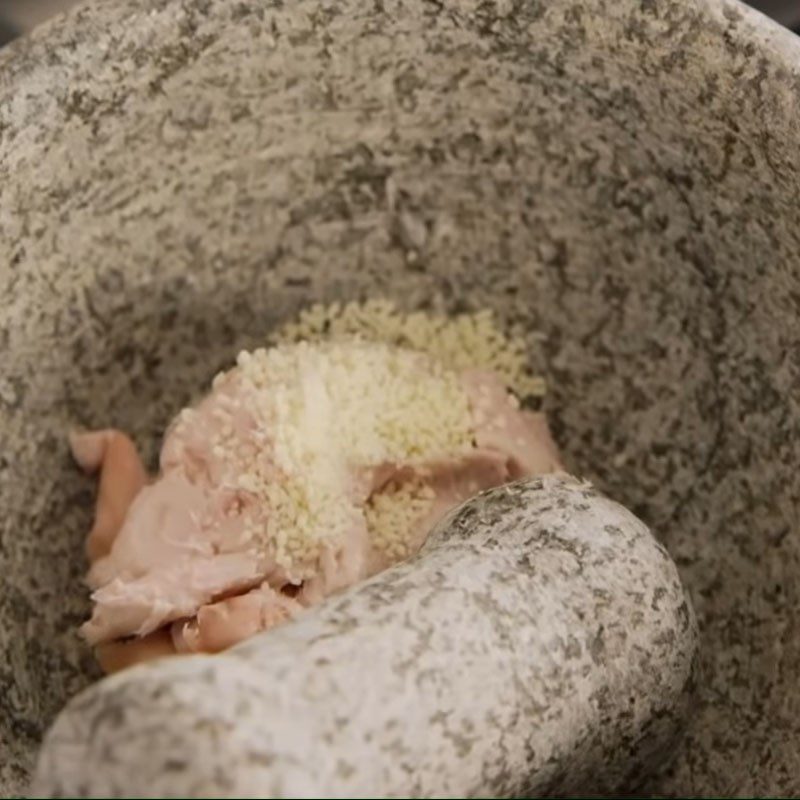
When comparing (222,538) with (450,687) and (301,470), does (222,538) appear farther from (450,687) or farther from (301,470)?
(450,687)

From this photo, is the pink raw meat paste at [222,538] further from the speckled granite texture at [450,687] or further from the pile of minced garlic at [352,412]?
the speckled granite texture at [450,687]

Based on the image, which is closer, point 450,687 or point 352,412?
point 450,687

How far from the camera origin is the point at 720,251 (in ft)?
3.34

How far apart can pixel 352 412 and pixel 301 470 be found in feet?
0.24

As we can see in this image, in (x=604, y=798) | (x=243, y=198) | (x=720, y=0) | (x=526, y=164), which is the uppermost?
Result: (x=720, y=0)

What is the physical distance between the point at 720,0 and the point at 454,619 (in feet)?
1.40

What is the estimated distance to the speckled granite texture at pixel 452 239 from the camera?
0.98 m

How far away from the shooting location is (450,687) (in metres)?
0.77

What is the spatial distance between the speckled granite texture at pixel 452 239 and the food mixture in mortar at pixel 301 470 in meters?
0.03

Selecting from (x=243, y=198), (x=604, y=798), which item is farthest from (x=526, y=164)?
(x=604, y=798)

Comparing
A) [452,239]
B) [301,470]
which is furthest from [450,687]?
[452,239]

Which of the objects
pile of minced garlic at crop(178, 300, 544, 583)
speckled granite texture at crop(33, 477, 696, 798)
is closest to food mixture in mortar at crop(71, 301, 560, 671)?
pile of minced garlic at crop(178, 300, 544, 583)

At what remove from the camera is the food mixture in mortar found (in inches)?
A: 39.8

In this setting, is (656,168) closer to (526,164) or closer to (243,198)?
(526,164)
